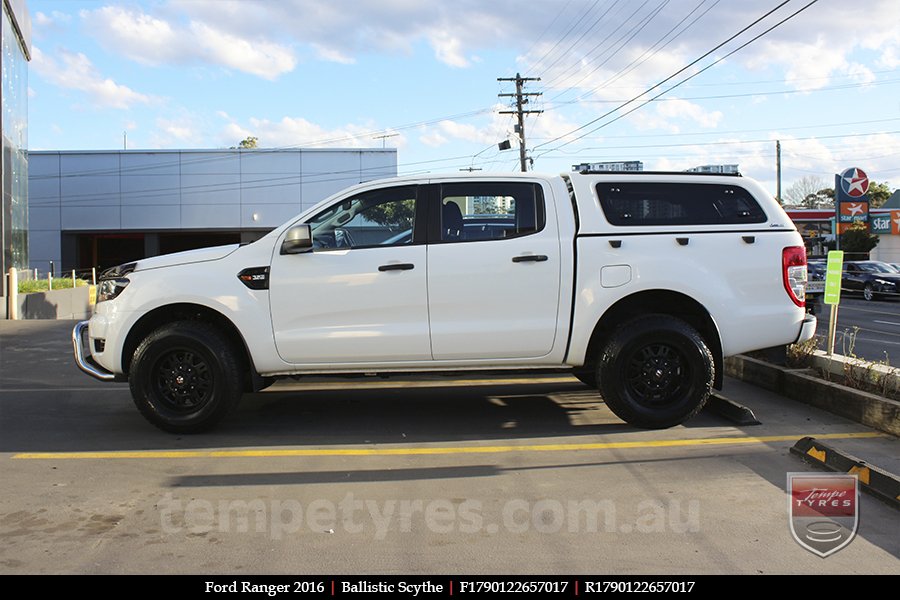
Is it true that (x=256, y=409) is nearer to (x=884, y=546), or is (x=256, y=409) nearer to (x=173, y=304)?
(x=173, y=304)

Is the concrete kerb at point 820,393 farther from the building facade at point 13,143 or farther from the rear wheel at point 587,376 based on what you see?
the building facade at point 13,143

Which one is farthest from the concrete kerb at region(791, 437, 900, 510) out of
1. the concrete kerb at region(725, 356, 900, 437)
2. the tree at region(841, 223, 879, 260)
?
the tree at region(841, 223, 879, 260)

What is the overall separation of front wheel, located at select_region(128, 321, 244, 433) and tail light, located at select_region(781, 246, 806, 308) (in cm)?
454

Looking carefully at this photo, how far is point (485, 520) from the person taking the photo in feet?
14.6

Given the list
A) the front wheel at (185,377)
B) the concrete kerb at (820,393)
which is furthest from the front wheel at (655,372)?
the front wheel at (185,377)

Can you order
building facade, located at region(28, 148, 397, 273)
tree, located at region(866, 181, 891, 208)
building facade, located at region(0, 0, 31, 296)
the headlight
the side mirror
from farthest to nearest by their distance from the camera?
tree, located at region(866, 181, 891, 208) → building facade, located at region(28, 148, 397, 273) → building facade, located at region(0, 0, 31, 296) → the headlight → the side mirror

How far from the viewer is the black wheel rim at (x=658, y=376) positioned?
253 inches

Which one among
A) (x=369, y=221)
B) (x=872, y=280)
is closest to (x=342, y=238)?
(x=369, y=221)

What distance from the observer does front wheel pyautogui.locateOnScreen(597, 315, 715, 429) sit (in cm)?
634

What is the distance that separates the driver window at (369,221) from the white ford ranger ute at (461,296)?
1 cm

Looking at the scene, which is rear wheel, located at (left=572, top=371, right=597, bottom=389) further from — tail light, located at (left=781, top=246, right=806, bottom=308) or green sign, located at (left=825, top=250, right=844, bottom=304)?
green sign, located at (left=825, top=250, right=844, bottom=304)
